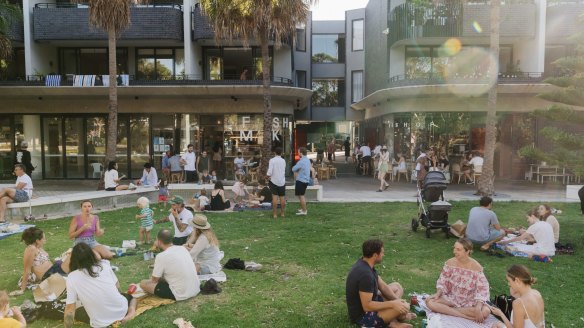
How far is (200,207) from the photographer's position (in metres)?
13.8

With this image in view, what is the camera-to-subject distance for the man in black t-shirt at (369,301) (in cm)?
542

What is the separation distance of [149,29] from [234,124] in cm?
583

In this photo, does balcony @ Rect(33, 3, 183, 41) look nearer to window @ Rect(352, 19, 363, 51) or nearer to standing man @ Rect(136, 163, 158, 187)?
standing man @ Rect(136, 163, 158, 187)

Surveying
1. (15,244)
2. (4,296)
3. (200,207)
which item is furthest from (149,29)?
(4,296)

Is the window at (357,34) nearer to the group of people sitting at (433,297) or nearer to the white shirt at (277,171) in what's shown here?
the white shirt at (277,171)

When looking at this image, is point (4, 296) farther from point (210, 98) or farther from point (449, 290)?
point (210, 98)

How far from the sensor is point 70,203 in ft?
44.9

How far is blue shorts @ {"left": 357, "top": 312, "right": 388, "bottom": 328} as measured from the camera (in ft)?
17.8

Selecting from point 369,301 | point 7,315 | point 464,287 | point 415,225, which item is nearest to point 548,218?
point 415,225

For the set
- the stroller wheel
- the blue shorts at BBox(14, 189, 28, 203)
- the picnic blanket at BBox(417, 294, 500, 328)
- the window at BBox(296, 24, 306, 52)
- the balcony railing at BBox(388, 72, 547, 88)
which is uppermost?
the window at BBox(296, 24, 306, 52)

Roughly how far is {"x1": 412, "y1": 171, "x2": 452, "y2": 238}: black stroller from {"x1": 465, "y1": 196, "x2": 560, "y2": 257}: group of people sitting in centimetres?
87

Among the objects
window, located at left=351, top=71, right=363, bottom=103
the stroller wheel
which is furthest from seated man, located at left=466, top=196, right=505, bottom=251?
window, located at left=351, top=71, right=363, bottom=103

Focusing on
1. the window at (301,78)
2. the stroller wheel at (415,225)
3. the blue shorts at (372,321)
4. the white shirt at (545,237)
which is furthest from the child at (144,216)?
the window at (301,78)

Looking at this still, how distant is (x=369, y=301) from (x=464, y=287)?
1291 millimetres
